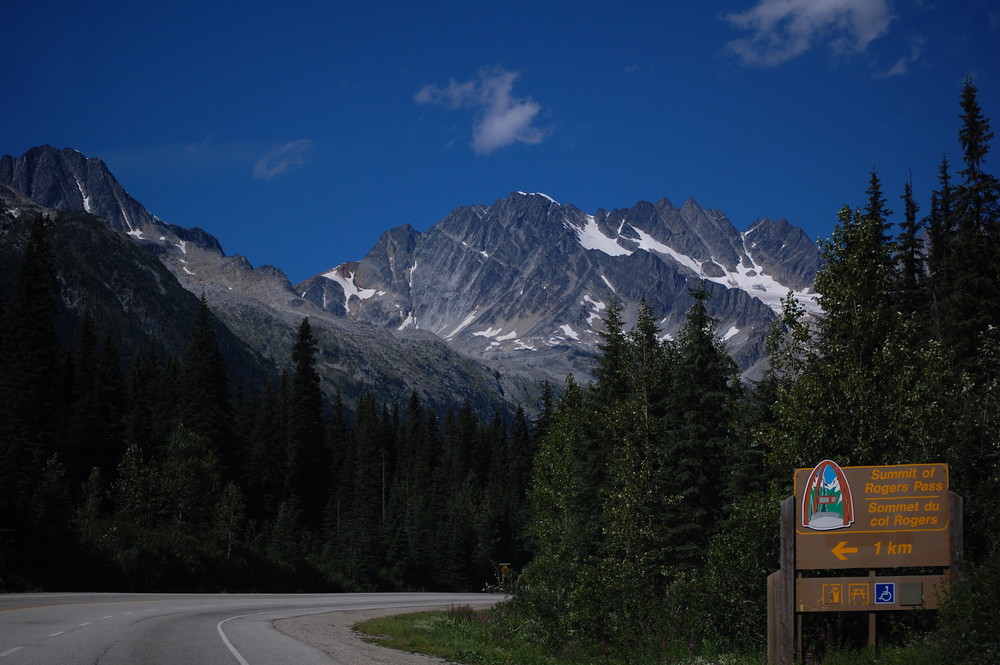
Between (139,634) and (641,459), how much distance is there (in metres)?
21.7

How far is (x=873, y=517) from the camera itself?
1555 centimetres

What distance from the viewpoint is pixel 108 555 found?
4244 cm

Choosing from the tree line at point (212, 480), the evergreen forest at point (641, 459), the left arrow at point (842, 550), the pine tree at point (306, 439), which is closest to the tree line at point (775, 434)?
the evergreen forest at point (641, 459)

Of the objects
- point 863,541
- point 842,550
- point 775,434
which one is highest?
point 775,434

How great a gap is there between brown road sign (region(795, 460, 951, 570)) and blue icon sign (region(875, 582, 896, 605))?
320 mm

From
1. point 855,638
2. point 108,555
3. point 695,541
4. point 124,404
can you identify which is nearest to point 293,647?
point 855,638

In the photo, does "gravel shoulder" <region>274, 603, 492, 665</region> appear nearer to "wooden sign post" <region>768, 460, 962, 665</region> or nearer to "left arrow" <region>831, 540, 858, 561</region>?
"wooden sign post" <region>768, 460, 962, 665</region>

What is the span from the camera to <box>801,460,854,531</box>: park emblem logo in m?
15.6

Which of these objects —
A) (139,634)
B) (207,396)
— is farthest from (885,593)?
(207,396)

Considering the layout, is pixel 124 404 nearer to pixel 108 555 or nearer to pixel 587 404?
pixel 108 555

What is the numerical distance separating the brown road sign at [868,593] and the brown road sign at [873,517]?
0.86 ft

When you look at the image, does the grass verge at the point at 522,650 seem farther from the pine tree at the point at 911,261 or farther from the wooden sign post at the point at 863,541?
the pine tree at the point at 911,261

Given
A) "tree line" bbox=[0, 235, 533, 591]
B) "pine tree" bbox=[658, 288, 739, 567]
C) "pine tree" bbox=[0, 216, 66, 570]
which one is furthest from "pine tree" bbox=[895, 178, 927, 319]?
"pine tree" bbox=[0, 216, 66, 570]

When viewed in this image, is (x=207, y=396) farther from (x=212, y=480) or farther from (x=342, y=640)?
(x=342, y=640)
